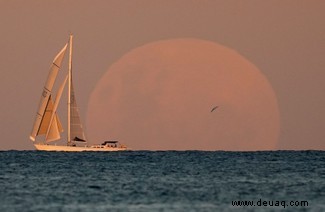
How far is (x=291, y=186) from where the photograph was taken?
3718 inches

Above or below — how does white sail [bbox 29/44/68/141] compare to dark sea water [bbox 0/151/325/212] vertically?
above

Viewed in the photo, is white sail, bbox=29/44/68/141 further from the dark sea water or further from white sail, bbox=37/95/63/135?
the dark sea water

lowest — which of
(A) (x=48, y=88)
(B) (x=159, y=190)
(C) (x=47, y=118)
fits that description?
(B) (x=159, y=190)

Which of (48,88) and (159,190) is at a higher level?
(48,88)

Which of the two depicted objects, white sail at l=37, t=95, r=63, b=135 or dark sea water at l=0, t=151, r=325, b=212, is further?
white sail at l=37, t=95, r=63, b=135

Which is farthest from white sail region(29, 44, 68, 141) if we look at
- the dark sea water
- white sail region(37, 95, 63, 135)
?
the dark sea water

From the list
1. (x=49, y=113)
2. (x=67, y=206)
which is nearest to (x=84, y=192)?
(x=67, y=206)

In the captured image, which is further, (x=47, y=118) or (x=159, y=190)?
(x=47, y=118)

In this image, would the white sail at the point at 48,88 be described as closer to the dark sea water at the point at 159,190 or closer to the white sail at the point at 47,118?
the white sail at the point at 47,118

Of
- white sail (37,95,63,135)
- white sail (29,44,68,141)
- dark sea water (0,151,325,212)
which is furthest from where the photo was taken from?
white sail (37,95,63,135)

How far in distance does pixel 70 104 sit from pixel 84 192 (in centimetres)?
11164

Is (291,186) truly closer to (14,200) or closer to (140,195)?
(140,195)

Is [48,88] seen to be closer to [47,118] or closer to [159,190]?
[47,118]

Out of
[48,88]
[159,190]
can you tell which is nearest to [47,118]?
[48,88]
